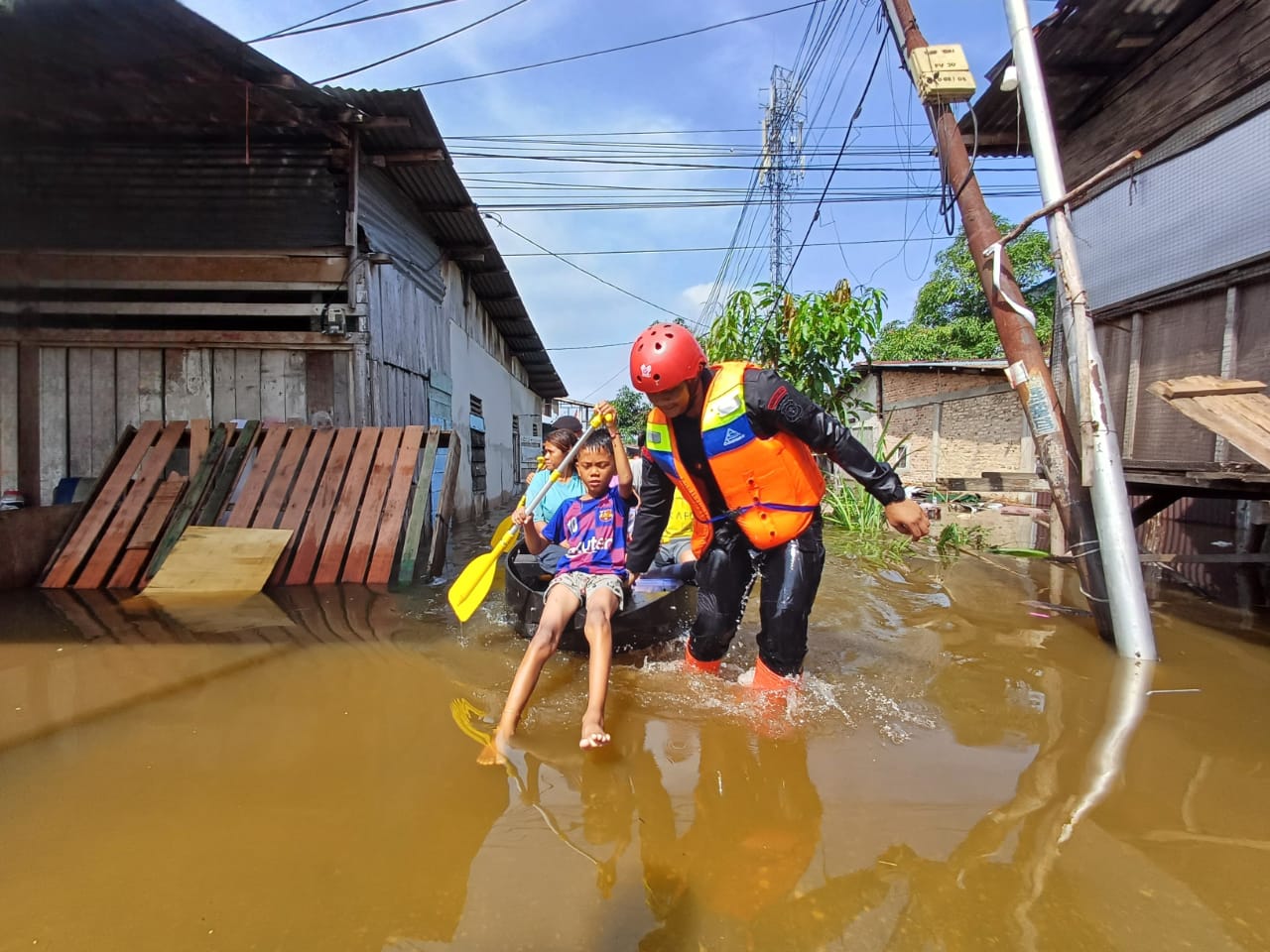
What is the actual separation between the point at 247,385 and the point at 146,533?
240cm

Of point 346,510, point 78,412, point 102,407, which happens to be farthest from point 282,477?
point 78,412

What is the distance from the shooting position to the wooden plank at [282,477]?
611 cm

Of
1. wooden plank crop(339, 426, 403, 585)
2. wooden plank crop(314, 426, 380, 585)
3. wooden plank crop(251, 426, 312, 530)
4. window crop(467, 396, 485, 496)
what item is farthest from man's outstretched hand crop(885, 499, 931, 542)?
window crop(467, 396, 485, 496)

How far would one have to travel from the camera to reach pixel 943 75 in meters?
4.41

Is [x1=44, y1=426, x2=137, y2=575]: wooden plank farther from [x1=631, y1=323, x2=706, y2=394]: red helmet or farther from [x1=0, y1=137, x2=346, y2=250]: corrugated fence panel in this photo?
[x1=631, y1=323, x2=706, y2=394]: red helmet

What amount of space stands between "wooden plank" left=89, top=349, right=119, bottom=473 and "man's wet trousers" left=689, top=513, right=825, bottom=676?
304 inches

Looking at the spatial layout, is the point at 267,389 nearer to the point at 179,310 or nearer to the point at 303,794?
the point at 179,310

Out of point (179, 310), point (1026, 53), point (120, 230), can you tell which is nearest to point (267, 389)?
point (179, 310)

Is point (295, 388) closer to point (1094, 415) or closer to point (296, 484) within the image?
point (296, 484)

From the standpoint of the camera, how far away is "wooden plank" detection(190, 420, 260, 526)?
611cm

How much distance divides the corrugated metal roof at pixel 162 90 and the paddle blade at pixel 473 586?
18.1 ft

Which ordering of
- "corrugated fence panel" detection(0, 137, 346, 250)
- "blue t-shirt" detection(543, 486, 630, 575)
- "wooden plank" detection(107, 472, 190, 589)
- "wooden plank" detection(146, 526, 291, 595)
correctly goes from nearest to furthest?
1. "blue t-shirt" detection(543, 486, 630, 575)
2. "wooden plank" detection(146, 526, 291, 595)
3. "wooden plank" detection(107, 472, 190, 589)
4. "corrugated fence panel" detection(0, 137, 346, 250)

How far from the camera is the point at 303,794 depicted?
88.3 inches

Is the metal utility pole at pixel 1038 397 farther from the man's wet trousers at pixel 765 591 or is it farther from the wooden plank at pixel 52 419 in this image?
the wooden plank at pixel 52 419
